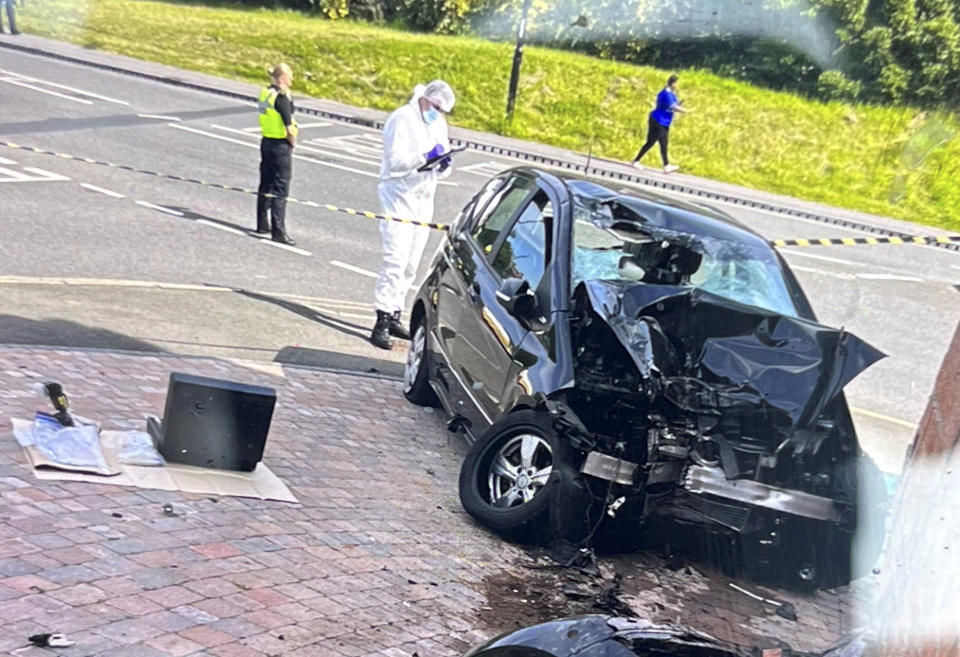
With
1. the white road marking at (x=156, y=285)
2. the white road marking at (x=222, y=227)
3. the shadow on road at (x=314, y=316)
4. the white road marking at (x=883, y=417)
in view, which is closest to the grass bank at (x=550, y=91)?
the white road marking at (x=883, y=417)

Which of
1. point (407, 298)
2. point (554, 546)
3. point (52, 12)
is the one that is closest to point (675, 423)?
point (554, 546)

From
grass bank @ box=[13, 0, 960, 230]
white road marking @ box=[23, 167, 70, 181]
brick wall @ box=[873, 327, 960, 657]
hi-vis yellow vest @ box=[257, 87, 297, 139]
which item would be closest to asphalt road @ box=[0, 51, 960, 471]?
white road marking @ box=[23, 167, 70, 181]

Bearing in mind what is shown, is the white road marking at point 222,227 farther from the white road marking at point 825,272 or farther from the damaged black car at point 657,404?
the white road marking at point 825,272

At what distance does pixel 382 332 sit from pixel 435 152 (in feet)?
5.12

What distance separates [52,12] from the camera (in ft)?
92.2

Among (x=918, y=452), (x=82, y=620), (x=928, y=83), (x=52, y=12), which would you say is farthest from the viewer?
(x=52, y=12)

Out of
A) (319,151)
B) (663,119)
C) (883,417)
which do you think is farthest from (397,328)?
(663,119)

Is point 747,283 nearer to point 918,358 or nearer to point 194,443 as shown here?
point 194,443

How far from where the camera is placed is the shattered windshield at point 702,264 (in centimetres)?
611

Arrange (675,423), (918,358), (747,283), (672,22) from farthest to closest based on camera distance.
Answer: (672,22)
(918,358)
(747,283)
(675,423)

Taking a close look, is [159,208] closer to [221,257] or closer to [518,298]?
[221,257]

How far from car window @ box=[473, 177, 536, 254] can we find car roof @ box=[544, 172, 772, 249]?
0.95 feet

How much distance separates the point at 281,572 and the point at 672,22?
695 inches

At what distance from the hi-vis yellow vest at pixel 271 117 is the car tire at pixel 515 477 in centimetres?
650
